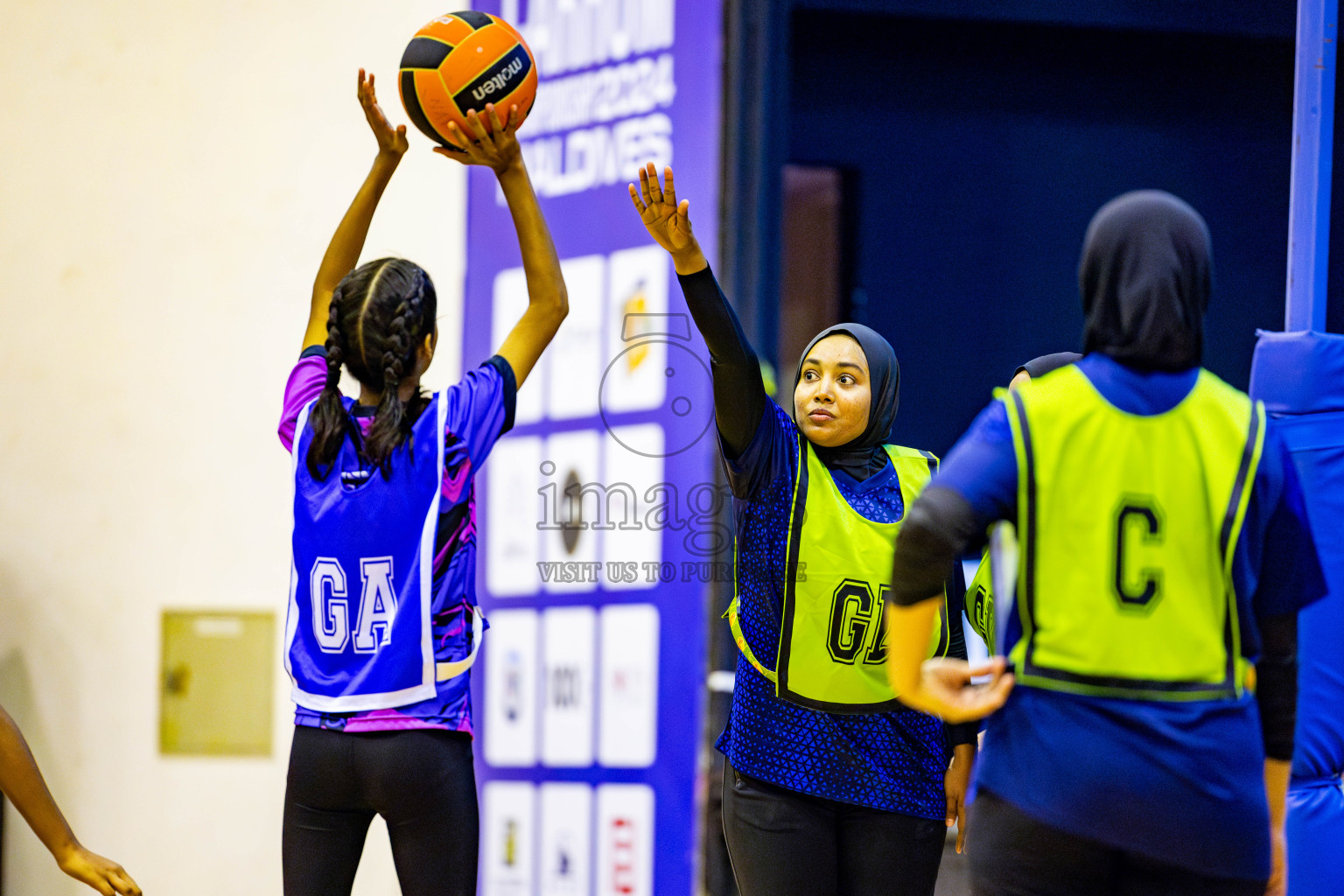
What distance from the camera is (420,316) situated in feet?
6.72

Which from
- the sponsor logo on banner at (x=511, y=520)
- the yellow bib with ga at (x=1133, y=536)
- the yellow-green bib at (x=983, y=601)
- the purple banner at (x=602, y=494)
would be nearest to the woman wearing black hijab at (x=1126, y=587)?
the yellow bib with ga at (x=1133, y=536)

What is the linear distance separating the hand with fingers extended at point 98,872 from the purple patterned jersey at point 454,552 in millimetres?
674

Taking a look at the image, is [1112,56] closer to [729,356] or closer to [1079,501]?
[729,356]

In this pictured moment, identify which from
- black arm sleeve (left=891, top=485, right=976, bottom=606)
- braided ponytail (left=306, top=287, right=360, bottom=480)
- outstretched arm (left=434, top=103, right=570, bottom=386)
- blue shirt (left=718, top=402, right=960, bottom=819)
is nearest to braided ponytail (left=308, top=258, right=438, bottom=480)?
braided ponytail (left=306, top=287, right=360, bottom=480)

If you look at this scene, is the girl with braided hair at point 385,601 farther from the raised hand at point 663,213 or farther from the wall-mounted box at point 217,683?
the wall-mounted box at point 217,683

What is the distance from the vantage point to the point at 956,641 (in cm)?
235

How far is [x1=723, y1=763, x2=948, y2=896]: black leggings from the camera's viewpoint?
7.14ft

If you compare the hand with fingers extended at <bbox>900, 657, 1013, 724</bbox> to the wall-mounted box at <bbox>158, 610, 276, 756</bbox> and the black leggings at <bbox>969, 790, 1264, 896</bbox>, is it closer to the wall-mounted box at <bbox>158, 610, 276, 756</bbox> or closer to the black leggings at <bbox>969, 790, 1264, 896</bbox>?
the black leggings at <bbox>969, 790, 1264, 896</bbox>

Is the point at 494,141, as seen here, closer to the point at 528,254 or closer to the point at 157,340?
the point at 528,254

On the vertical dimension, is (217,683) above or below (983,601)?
below

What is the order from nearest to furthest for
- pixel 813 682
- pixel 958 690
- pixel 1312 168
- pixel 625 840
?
pixel 958 690 < pixel 813 682 < pixel 1312 168 < pixel 625 840

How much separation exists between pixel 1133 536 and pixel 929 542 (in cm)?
24

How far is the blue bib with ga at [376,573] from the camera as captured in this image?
197 centimetres

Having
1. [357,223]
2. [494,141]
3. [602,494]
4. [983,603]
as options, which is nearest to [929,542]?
[983,603]
